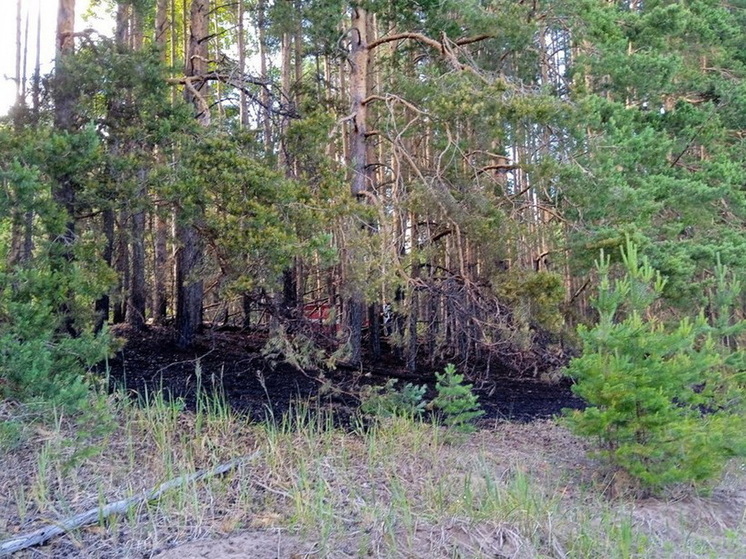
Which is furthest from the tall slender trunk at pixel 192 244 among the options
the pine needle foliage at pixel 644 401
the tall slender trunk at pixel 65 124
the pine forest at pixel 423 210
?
the pine needle foliage at pixel 644 401

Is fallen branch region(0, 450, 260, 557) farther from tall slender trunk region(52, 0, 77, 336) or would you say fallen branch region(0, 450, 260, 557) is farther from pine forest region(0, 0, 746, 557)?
tall slender trunk region(52, 0, 77, 336)

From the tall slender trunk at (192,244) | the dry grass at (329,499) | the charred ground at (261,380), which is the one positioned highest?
the tall slender trunk at (192,244)

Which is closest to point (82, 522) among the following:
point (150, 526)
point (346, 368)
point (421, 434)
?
point (150, 526)

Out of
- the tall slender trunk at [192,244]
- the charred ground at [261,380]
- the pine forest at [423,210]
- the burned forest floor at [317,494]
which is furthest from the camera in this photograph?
the tall slender trunk at [192,244]

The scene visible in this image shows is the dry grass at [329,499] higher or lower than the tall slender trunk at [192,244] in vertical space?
lower

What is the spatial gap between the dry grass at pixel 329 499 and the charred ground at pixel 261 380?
143 centimetres

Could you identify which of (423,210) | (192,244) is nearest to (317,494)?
(192,244)

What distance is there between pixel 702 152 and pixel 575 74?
9247mm

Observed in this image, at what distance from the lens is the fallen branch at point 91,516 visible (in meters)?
4.50

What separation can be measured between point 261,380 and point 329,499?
272 cm

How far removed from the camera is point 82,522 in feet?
15.8

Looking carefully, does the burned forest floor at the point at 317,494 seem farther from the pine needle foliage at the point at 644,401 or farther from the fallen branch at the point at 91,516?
the pine needle foliage at the point at 644,401

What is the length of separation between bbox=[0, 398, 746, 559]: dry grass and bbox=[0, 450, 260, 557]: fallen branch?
64 millimetres

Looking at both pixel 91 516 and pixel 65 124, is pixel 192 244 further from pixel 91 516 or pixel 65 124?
pixel 91 516
